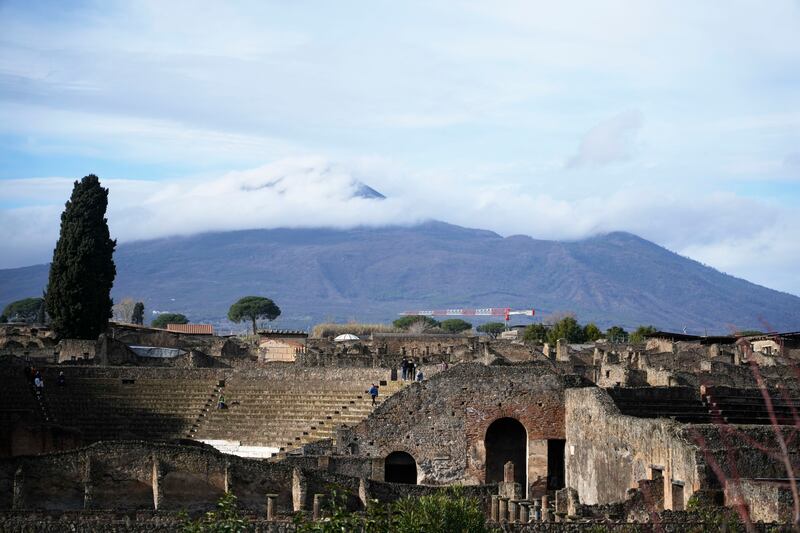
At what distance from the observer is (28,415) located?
4506 centimetres

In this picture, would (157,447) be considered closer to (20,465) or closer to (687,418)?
(20,465)

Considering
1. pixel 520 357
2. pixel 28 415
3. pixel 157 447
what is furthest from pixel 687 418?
pixel 520 357

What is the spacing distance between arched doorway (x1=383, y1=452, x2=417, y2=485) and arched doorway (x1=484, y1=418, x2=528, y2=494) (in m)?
2.67

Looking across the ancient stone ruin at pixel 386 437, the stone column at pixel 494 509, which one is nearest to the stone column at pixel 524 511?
the ancient stone ruin at pixel 386 437

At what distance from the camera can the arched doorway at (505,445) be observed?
44875mm

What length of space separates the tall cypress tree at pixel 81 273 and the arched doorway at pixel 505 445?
3108cm

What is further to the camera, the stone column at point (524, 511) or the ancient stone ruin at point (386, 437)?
the stone column at point (524, 511)

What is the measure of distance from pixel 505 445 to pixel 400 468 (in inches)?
145

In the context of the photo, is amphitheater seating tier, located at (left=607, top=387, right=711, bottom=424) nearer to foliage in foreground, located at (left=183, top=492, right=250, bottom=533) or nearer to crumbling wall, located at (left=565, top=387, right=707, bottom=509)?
crumbling wall, located at (left=565, top=387, right=707, bottom=509)

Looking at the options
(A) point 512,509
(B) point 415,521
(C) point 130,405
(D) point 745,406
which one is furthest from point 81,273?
→ (B) point 415,521

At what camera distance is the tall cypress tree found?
232 ft

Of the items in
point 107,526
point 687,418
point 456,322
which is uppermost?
point 456,322

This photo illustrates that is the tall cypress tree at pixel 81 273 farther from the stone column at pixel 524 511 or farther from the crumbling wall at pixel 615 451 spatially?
the stone column at pixel 524 511

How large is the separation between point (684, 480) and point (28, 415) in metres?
23.3
